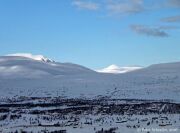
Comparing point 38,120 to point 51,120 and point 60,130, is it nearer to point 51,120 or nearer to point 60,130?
point 51,120

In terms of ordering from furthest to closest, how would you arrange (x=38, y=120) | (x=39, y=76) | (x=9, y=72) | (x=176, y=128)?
(x=9, y=72) → (x=39, y=76) → (x=38, y=120) → (x=176, y=128)

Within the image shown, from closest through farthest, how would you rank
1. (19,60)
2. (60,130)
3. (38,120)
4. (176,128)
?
(176,128) → (60,130) → (38,120) → (19,60)

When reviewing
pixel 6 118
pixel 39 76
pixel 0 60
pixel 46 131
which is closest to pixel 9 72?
pixel 39 76

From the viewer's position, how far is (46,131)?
77.0 ft

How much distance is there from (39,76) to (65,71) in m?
19.5

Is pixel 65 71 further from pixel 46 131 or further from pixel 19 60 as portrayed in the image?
pixel 46 131

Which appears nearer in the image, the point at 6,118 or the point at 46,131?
the point at 46,131

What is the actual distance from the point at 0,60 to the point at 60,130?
5875 inches

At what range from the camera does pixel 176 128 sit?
72.5 ft

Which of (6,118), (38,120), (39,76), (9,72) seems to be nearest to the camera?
(38,120)

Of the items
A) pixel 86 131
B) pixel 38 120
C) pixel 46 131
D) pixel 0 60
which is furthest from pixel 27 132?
pixel 0 60

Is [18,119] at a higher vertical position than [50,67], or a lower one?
lower

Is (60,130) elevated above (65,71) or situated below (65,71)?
below

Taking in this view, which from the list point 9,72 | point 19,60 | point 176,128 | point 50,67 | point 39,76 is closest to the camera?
point 176,128
